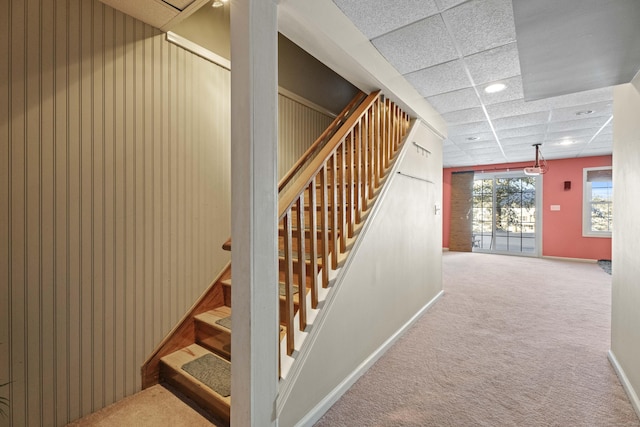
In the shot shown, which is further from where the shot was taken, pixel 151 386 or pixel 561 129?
pixel 561 129

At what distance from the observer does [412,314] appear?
3.08 metres

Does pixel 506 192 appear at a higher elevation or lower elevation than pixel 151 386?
higher

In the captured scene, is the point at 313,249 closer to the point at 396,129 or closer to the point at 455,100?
the point at 396,129

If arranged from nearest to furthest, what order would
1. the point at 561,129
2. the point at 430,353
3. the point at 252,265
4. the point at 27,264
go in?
1. the point at 252,265
2. the point at 27,264
3. the point at 430,353
4. the point at 561,129

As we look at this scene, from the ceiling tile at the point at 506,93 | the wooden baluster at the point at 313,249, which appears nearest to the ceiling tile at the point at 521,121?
the ceiling tile at the point at 506,93

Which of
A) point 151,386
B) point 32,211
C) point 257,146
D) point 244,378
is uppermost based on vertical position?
point 257,146

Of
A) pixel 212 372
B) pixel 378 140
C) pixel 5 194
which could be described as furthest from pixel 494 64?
pixel 5 194

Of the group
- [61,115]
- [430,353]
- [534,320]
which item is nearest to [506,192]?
[534,320]

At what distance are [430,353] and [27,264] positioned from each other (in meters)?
2.77

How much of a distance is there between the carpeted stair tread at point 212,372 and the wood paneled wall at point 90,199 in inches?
13.5

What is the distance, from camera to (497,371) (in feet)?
7.14

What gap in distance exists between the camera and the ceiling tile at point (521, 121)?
3658 millimetres

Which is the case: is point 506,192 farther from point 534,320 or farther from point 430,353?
point 430,353

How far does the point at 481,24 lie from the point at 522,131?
3190 millimetres
